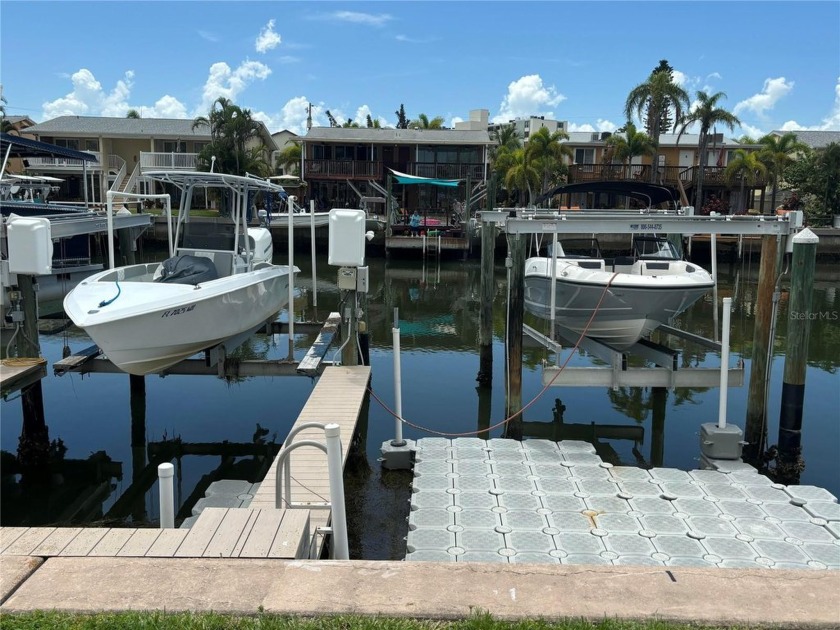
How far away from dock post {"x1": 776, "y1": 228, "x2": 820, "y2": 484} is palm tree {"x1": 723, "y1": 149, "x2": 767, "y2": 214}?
35.7 m

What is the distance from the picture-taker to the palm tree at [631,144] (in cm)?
4284

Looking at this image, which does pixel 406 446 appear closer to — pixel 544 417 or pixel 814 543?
pixel 544 417

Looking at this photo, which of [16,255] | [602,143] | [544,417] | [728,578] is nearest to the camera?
[728,578]

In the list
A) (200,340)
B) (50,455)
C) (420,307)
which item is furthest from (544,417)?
(420,307)

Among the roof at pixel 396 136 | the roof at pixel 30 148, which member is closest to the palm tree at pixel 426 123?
the roof at pixel 396 136

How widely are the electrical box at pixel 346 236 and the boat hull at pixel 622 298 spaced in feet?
11.6

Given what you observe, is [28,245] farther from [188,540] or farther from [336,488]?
[336,488]

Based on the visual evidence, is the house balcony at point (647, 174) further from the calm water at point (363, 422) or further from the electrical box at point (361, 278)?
the electrical box at point (361, 278)

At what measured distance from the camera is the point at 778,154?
1661 inches

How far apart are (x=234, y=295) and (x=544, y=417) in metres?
5.35

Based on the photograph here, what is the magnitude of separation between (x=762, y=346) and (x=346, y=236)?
5.65 m

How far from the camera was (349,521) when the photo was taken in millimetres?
7758

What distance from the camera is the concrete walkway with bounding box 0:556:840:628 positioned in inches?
137

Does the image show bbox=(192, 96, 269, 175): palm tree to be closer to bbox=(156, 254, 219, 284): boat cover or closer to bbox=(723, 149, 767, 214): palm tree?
bbox=(723, 149, 767, 214): palm tree
